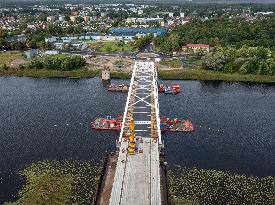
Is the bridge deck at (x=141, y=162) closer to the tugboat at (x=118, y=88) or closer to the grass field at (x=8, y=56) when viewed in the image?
the tugboat at (x=118, y=88)

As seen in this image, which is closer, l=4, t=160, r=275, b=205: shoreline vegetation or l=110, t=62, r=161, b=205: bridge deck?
l=110, t=62, r=161, b=205: bridge deck

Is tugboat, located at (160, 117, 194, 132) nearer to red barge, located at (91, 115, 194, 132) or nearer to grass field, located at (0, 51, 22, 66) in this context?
red barge, located at (91, 115, 194, 132)

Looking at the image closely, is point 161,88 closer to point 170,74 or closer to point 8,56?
point 170,74

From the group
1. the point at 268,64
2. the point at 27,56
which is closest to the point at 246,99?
the point at 268,64

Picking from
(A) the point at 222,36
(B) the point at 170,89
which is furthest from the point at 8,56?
(A) the point at 222,36

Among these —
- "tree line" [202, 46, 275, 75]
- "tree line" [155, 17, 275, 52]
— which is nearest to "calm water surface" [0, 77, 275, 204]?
"tree line" [202, 46, 275, 75]

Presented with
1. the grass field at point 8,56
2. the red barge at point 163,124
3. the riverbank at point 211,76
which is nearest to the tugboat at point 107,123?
the red barge at point 163,124

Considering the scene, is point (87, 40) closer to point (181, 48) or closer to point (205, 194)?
point (181, 48)
